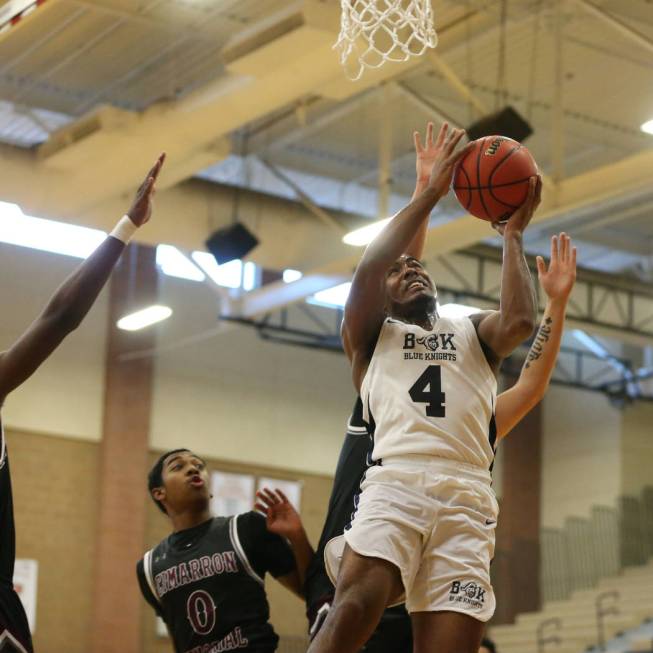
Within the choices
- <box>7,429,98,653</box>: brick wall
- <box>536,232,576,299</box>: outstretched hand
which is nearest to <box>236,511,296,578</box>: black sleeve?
<box>536,232,576,299</box>: outstretched hand

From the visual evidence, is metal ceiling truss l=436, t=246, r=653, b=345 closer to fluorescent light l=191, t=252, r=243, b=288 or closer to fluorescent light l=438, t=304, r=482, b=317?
fluorescent light l=191, t=252, r=243, b=288

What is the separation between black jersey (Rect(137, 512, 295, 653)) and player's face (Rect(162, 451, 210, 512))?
0.23 metres

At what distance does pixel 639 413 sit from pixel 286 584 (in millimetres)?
20730

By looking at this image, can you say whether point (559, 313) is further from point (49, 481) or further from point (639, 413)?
point (639, 413)

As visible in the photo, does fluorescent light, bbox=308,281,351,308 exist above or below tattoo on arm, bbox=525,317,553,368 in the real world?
above

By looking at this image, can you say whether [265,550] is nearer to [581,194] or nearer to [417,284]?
[417,284]

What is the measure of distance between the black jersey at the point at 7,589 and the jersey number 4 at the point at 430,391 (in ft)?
5.27

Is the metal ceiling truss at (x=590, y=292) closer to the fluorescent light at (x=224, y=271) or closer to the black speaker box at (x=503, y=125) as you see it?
the fluorescent light at (x=224, y=271)

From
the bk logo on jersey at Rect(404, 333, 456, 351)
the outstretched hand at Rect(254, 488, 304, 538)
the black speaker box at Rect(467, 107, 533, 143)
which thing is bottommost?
the outstretched hand at Rect(254, 488, 304, 538)

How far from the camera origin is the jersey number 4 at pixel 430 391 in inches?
210

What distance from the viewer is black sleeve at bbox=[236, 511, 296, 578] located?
21.8 ft

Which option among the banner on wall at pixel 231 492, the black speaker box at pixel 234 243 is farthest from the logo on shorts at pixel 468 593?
the banner on wall at pixel 231 492

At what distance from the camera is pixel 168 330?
23297 mm

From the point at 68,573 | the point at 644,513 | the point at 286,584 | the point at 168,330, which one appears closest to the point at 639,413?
the point at 644,513
